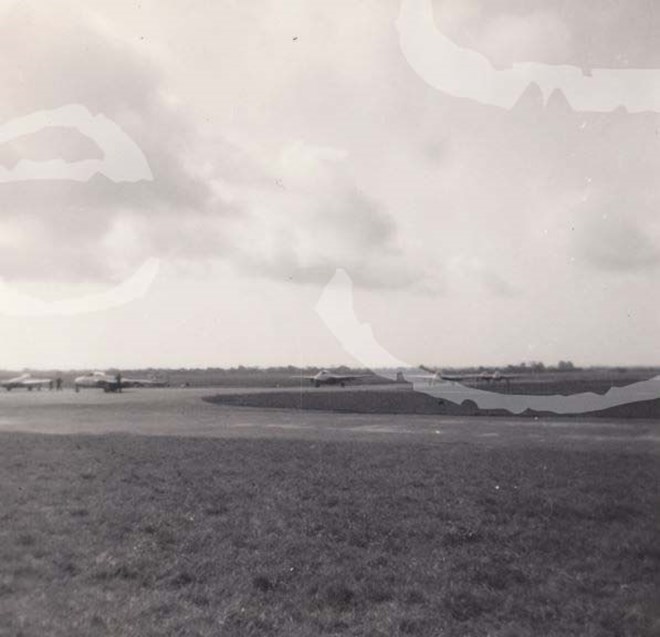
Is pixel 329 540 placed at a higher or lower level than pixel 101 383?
lower

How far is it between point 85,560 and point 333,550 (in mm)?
3338

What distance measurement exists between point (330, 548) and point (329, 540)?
30 cm

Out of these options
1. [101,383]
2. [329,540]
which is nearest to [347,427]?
[329,540]

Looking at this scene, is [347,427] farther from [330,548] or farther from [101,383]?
[101,383]

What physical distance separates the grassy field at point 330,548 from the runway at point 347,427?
17.1ft

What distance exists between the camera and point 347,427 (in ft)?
75.9

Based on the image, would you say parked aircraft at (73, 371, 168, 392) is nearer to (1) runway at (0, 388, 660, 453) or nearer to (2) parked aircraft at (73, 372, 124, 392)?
(2) parked aircraft at (73, 372, 124, 392)

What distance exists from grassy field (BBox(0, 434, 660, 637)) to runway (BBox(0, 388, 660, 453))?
5221mm

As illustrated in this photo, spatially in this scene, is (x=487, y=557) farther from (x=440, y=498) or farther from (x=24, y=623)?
(x=24, y=623)

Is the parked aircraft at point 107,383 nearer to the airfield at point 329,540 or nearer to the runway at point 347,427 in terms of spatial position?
the runway at point 347,427

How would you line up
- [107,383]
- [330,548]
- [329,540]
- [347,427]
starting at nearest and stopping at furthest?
[330,548], [329,540], [347,427], [107,383]

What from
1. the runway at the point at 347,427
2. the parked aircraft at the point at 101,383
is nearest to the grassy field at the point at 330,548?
the runway at the point at 347,427

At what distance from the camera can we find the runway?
18.7 meters

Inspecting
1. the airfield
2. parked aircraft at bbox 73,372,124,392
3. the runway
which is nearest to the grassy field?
the airfield
